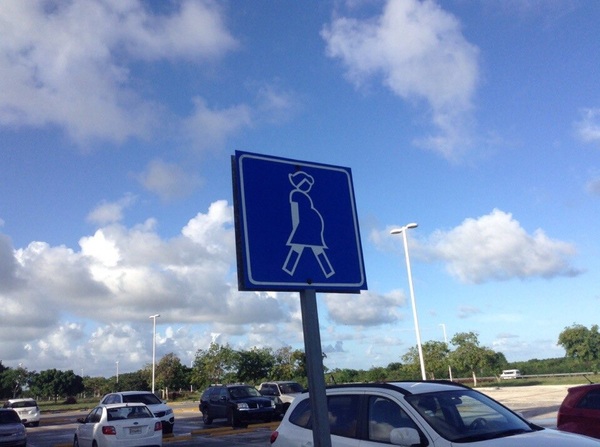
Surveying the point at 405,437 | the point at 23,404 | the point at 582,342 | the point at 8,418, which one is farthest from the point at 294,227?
the point at 582,342

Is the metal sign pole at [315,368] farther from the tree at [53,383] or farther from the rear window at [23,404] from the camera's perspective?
the tree at [53,383]

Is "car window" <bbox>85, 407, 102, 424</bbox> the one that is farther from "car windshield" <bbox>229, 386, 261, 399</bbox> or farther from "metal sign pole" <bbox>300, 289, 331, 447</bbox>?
"metal sign pole" <bbox>300, 289, 331, 447</bbox>

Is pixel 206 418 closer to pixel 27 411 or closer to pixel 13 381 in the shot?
pixel 27 411

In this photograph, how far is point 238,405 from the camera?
2434cm

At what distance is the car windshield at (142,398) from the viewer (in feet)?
69.8

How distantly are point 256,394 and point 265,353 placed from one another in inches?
1185

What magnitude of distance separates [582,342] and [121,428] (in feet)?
135

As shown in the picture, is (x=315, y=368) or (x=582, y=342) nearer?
(x=315, y=368)

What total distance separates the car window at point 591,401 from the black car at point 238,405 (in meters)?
16.5

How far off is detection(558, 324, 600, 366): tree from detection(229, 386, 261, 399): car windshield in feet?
103

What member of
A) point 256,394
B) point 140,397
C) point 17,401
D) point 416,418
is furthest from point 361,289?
point 17,401

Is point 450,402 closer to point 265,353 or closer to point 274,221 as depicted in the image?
point 274,221

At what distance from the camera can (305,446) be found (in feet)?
21.0

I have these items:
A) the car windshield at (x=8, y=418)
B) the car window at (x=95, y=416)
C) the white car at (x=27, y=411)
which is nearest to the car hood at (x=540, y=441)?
the car window at (x=95, y=416)
